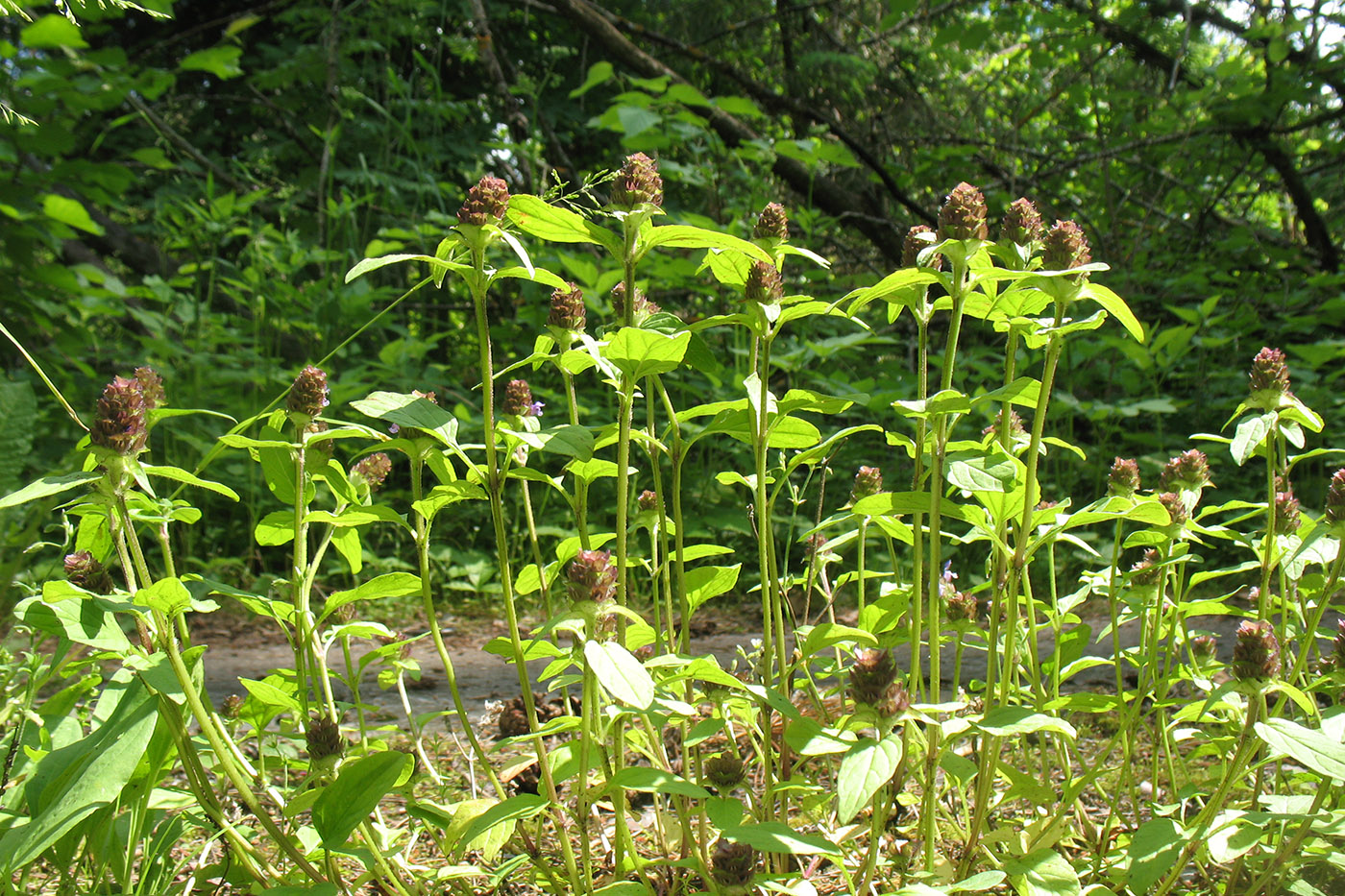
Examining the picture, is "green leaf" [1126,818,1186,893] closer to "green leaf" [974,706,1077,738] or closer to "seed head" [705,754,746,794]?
"green leaf" [974,706,1077,738]

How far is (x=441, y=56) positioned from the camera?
19.3ft

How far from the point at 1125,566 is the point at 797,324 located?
161 cm

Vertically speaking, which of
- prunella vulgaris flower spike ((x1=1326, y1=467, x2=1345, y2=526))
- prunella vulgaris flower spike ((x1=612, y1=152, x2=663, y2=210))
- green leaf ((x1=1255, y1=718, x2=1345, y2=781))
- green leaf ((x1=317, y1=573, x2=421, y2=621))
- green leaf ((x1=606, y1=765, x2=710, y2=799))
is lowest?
green leaf ((x1=606, y1=765, x2=710, y2=799))

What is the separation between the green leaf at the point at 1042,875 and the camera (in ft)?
2.68

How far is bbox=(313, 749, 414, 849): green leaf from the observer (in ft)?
2.78

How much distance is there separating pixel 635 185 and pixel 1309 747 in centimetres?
81

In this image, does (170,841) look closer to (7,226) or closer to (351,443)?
(351,443)

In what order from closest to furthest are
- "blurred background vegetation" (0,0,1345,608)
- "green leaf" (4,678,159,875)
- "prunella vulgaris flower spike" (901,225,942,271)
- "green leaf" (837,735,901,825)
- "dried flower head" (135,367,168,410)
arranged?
"green leaf" (837,735,901,825) → "green leaf" (4,678,159,875) → "prunella vulgaris flower spike" (901,225,942,271) → "dried flower head" (135,367,168,410) → "blurred background vegetation" (0,0,1345,608)

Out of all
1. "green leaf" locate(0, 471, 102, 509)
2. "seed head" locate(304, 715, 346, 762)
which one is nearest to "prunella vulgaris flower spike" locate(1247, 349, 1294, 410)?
"seed head" locate(304, 715, 346, 762)

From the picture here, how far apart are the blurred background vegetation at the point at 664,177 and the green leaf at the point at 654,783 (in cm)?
181

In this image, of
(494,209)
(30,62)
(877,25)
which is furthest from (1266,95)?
(30,62)

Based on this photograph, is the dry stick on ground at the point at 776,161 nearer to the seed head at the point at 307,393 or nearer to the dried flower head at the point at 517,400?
the dried flower head at the point at 517,400

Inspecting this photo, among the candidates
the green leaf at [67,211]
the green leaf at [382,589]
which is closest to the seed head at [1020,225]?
the green leaf at [382,589]

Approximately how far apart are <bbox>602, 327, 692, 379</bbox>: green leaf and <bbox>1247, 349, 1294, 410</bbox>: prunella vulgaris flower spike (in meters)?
0.78
